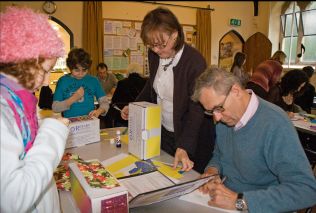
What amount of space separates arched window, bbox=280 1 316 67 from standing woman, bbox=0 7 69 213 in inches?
249

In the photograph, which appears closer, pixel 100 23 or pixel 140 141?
pixel 140 141

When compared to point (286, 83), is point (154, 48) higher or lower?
higher

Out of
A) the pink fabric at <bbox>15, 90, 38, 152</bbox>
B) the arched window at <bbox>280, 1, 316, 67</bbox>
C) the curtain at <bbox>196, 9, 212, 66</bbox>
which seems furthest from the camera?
the curtain at <bbox>196, 9, 212, 66</bbox>

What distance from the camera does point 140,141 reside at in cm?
137

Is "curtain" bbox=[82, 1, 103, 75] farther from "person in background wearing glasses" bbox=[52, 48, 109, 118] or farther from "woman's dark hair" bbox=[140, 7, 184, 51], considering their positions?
"woman's dark hair" bbox=[140, 7, 184, 51]

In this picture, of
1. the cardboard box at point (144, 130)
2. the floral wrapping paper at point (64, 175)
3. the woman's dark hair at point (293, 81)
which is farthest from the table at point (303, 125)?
the floral wrapping paper at point (64, 175)

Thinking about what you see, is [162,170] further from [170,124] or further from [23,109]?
[23,109]

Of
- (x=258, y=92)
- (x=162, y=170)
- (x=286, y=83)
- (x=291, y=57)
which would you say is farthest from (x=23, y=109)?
(x=291, y=57)

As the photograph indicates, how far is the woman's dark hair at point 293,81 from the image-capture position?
10.4ft

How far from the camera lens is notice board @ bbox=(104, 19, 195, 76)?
5.21 m

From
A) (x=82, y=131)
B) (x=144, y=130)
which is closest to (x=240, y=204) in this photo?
(x=144, y=130)

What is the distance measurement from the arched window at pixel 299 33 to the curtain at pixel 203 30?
1.88 m

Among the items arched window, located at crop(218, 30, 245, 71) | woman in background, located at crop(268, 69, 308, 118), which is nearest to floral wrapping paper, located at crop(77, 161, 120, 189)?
woman in background, located at crop(268, 69, 308, 118)

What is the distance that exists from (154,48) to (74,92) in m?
0.98
